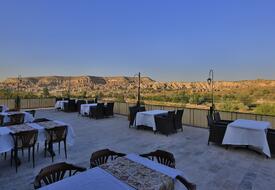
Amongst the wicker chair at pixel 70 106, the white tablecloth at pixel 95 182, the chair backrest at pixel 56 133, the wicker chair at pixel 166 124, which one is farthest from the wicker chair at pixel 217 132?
the wicker chair at pixel 70 106

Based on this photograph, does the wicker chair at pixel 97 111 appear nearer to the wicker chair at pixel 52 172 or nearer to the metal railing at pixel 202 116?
the metal railing at pixel 202 116

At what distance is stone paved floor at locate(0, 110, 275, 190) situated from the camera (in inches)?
127

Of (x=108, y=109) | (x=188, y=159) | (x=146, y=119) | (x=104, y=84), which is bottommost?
(x=188, y=159)

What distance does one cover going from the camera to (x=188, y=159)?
4.32 metres

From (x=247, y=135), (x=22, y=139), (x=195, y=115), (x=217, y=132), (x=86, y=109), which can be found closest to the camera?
(x=22, y=139)

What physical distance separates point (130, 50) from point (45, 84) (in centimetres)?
1598

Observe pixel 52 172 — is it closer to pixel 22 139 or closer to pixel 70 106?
pixel 22 139

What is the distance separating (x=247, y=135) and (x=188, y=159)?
168cm

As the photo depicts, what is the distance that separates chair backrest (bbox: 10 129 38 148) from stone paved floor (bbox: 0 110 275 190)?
488mm

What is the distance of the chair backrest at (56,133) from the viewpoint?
4059 millimetres

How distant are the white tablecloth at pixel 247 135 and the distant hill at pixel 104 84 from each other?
16822mm

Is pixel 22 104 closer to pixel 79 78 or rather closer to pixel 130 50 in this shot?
pixel 130 50

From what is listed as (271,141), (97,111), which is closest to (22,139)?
(271,141)

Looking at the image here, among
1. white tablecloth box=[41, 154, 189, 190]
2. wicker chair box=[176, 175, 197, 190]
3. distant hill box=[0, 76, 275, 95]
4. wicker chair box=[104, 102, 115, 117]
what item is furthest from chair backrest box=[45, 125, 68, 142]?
distant hill box=[0, 76, 275, 95]
